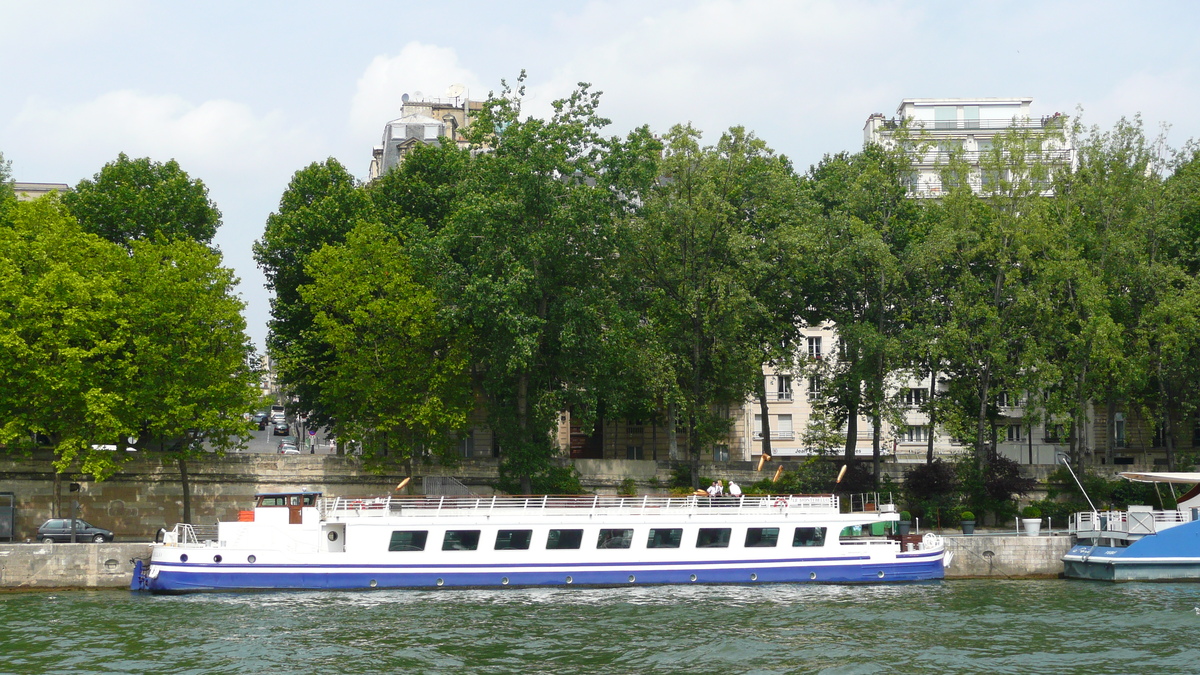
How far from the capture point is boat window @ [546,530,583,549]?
39062 mm

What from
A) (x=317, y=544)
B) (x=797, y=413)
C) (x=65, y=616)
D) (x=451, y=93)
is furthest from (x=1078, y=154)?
(x=451, y=93)

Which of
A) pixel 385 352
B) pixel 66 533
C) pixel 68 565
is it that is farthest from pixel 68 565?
pixel 385 352

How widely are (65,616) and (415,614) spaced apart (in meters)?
9.14

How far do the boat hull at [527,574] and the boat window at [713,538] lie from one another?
0.69 m

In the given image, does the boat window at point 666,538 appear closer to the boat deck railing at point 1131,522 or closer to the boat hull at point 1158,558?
the boat hull at point 1158,558

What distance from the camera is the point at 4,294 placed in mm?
43625

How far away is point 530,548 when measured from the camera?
3881 centimetres

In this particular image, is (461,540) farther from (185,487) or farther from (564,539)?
(185,487)

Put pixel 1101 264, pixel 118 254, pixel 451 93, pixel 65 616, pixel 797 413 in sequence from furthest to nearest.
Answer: pixel 451 93 < pixel 797 413 < pixel 1101 264 < pixel 118 254 < pixel 65 616

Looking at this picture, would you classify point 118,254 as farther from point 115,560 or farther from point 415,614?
point 415,614

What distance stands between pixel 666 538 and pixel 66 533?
2148 cm

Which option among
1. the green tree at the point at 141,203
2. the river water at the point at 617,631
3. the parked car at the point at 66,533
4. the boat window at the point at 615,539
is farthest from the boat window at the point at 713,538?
the green tree at the point at 141,203

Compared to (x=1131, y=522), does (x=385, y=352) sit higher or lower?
higher

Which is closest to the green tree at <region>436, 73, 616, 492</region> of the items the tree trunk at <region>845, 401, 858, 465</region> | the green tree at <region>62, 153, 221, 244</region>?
the tree trunk at <region>845, 401, 858, 465</region>
